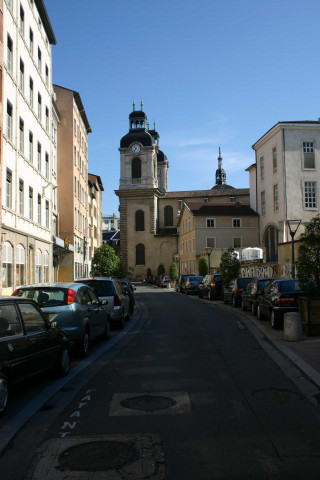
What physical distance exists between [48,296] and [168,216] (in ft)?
274

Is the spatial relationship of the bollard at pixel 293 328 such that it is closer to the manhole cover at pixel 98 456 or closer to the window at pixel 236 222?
the manhole cover at pixel 98 456

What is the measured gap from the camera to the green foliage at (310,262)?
13.0 metres

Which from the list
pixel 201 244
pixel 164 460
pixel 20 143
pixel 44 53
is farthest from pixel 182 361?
pixel 201 244

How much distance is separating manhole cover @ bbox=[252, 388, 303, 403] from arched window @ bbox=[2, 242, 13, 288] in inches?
627

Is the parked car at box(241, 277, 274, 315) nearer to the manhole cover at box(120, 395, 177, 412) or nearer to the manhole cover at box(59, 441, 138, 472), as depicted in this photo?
the manhole cover at box(120, 395, 177, 412)

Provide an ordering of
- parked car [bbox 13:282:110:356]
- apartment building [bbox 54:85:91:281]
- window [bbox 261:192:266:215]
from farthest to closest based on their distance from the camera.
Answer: window [bbox 261:192:266:215] → apartment building [bbox 54:85:91:281] → parked car [bbox 13:282:110:356]

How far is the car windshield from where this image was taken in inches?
399

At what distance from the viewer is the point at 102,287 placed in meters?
15.4

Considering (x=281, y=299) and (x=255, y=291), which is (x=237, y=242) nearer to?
(x=255, y=291)

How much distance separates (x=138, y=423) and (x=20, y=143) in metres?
21.2

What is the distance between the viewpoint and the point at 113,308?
49.4 ft

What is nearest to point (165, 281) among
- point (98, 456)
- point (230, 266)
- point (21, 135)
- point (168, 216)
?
point (168, 216)

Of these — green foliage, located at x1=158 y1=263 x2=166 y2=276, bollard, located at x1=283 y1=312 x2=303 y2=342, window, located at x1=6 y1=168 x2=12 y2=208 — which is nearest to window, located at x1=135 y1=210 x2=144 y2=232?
green foliage, located at x1=158 y1=263 x2=166 y2=276

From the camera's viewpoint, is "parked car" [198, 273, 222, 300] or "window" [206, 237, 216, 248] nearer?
"parked car" [198, 273, 222, 300]
